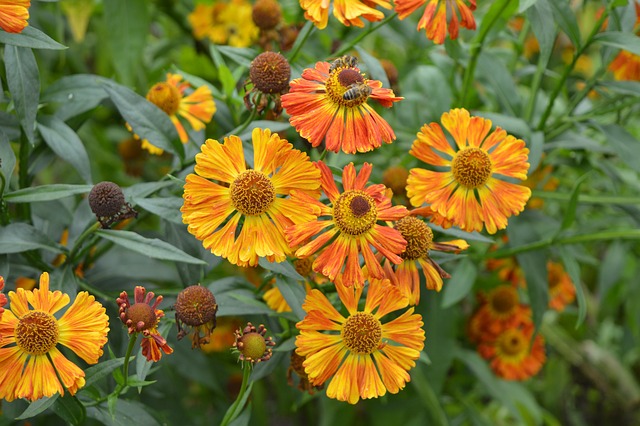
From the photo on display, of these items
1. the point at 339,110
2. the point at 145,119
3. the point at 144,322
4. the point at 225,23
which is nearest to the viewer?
the point at 144,322

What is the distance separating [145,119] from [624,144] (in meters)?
0.71

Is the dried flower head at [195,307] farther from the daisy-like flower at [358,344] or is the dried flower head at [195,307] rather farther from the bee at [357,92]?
the bee at [357,92]

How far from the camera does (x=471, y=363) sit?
141 cm

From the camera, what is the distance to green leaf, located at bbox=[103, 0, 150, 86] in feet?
4.39

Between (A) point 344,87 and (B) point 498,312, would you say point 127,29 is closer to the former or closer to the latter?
(A) point 344,87

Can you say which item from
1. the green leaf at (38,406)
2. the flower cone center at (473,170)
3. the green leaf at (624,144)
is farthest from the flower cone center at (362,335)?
the green leaf at (624,144)

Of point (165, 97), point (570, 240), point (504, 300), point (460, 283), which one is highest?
point (165, 97)

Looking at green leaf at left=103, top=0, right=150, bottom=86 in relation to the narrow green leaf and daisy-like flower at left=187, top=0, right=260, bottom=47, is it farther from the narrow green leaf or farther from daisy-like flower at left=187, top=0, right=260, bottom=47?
the narrow green leaf

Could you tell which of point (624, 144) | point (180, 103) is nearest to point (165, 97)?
point (180, 103)

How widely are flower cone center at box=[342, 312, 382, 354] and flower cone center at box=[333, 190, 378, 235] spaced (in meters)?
0.10

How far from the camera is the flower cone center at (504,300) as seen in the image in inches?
54.9

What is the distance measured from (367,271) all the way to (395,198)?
345 mm

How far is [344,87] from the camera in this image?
83cm

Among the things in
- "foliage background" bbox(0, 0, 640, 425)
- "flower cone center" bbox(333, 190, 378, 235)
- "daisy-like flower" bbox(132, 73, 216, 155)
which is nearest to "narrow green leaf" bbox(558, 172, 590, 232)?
"foliage background" bbox(0, 0, 640, 425)
